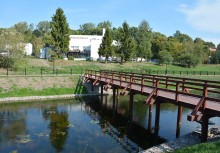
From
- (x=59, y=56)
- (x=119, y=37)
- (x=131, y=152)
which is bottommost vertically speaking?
(x=131, y=152)

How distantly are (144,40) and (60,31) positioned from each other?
27712 millimetres

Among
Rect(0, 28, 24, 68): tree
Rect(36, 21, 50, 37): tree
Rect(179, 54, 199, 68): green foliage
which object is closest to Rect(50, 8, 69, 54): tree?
Rect(0, 28, 24, 68): tree

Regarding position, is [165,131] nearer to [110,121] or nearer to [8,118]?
[110,121]

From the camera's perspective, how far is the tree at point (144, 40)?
258ft

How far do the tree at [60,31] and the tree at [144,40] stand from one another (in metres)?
24.0

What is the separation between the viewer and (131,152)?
1656cm

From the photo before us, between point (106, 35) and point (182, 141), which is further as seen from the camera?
point (106, 35)

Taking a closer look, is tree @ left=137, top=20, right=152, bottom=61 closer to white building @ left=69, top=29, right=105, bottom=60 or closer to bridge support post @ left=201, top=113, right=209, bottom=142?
white building @ left=69, top=29, right=105, bottom=60

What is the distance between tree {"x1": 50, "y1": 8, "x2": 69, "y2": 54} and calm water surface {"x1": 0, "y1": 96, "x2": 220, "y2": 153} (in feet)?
108

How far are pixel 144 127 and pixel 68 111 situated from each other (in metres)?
8.91

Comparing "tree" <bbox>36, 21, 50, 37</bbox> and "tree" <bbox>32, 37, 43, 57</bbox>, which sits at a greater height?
"tree" <bbox>36, 21, 50, 37</bbox>

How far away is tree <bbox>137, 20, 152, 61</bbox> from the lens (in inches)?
3095

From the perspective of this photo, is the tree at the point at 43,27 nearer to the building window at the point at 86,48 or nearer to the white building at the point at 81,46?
the white building at the point at 81,46

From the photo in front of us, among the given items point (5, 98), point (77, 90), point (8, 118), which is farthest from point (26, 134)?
point (77, 90)
